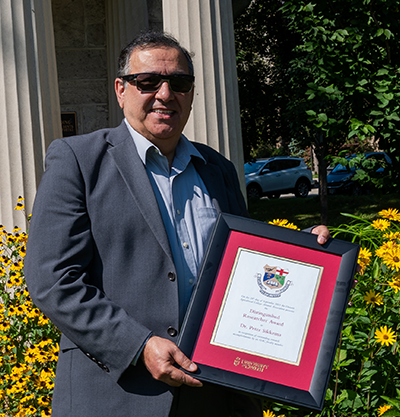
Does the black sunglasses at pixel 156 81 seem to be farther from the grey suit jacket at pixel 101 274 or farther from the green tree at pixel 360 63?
the green tree at pixel 360 63

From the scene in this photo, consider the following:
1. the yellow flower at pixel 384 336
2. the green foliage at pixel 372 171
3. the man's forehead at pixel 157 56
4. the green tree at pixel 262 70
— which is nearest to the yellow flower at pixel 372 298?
the yellow flower at pixel 384 336

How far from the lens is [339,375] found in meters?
2.65

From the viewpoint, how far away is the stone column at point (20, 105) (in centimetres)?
444

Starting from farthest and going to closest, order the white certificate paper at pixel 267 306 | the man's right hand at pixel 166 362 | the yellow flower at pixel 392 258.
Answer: the yellow flower at pixel 392 258 < the white certificate paper at pixel 267 306 < the man's right hand at pixel 166 362

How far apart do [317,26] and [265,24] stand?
465 inches

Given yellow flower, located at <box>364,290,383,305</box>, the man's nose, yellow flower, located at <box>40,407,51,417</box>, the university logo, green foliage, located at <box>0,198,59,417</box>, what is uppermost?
the man's nose

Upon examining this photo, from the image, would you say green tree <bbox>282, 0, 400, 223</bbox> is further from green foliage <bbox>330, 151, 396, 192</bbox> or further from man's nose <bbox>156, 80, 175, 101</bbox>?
man's nose <bbox>156, 80, 175, 101</bbox>

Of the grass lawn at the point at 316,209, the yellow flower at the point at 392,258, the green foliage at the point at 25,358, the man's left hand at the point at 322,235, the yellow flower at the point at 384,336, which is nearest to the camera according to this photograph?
the man's left hand at the point at 322,235

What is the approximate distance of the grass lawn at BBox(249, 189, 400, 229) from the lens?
47.5 ft

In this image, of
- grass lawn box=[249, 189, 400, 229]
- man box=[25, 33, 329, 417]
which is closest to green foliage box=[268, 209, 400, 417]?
man box=[25, 33, 329, 417]

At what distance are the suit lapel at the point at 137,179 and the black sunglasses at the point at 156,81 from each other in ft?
0.61

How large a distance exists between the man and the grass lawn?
473 inches

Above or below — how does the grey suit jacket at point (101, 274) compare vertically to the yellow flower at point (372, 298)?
above

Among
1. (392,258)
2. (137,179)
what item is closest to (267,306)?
(137,179)
